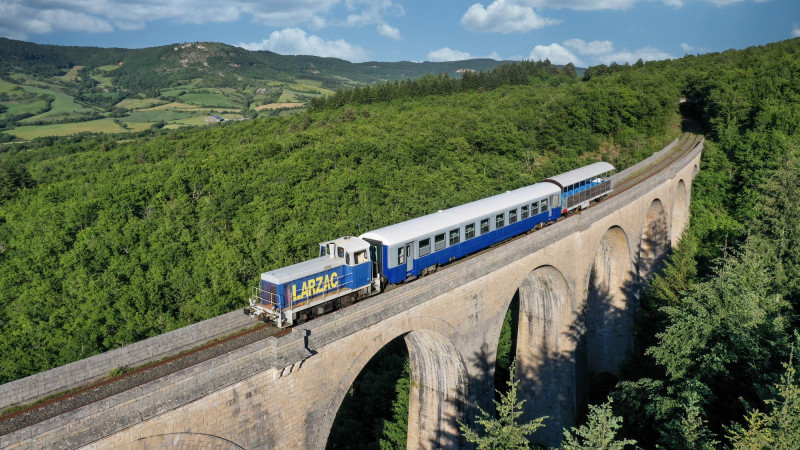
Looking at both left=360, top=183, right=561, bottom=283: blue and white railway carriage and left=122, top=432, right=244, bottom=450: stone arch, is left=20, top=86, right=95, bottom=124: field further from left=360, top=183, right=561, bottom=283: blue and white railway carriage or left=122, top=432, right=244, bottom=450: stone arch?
left=122, top=432, right=244, bottom=450: stone arch

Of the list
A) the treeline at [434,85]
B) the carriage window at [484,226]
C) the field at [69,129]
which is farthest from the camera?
the field at [69,129]

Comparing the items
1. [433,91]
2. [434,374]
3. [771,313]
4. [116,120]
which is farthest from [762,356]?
[116,120]

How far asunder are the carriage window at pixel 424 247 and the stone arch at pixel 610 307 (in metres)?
21.1

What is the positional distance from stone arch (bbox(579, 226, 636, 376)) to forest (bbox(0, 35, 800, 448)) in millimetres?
2402

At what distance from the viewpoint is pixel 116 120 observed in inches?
4961

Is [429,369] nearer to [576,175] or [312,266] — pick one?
[312,266]

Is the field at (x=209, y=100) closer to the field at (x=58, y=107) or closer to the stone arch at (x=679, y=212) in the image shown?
the field at (x=58, y=107)

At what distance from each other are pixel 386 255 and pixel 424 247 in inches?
94.1

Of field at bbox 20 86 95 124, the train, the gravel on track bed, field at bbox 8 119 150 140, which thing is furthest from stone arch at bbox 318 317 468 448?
field at bbox 20 86 95 124

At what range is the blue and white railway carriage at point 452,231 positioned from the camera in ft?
62.2

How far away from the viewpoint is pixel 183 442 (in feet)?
40.0

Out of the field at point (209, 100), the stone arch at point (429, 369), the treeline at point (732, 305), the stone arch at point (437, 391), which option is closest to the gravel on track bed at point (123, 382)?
the stone arch at point (429, 369)

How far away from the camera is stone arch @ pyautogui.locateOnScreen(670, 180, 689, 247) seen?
46656mm

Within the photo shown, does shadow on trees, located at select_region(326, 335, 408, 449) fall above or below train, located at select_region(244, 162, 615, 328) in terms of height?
below
